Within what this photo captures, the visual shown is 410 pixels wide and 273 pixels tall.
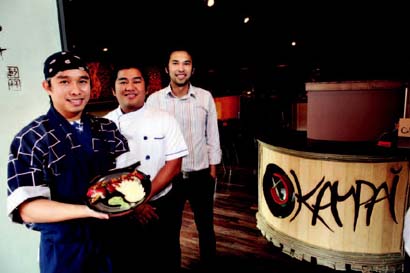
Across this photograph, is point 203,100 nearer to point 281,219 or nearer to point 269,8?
point 281,219

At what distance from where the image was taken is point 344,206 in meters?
3.06

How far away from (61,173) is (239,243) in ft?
8.88

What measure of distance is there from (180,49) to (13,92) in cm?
132

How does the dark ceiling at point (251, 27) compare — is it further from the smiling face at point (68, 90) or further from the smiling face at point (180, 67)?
the smiling face at point (68, 90)

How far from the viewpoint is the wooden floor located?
3137 mm

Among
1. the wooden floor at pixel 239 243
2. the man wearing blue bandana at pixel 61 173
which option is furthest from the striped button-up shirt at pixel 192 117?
the man wearing blue bandana at pixel 61 173

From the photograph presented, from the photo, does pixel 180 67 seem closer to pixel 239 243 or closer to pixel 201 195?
pixel 201 195

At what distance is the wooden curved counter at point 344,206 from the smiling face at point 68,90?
2.34 metres

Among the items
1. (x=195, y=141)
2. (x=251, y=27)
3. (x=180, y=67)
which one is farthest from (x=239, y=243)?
(x=251, y=27)

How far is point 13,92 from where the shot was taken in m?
1.89

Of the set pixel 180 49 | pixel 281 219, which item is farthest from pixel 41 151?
pixel 281 219

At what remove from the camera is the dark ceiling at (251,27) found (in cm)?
544

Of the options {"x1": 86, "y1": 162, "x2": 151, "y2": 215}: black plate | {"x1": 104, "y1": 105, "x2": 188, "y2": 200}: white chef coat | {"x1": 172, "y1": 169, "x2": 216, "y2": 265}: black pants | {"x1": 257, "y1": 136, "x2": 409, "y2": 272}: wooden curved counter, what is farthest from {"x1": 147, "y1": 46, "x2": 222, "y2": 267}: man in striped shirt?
{"x1": 86, "y1": 162, "x2": 151, "y2": 215}: black plate

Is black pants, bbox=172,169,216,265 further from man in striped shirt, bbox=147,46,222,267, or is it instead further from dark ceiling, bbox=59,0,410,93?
dark ceiling, bbox=59,0,410,93
